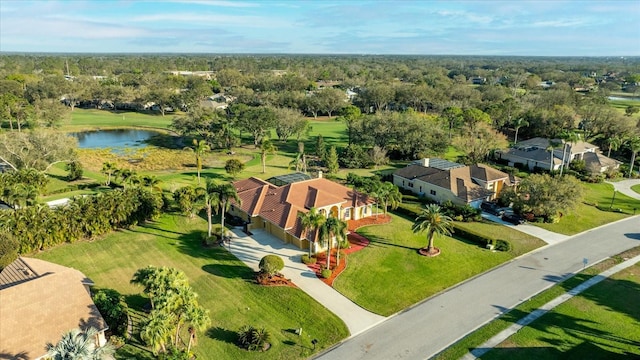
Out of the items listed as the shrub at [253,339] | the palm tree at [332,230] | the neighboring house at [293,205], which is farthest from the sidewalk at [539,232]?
the shrub at [253,339]

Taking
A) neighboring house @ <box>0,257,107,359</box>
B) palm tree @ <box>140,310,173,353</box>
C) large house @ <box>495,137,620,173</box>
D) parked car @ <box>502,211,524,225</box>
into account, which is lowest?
parked car @ <box>502,211,524,225</box>

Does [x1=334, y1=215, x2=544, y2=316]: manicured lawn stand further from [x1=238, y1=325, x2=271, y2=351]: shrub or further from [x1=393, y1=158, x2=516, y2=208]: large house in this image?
[x1=393, y1=158, x2=516, y2=208]: large house

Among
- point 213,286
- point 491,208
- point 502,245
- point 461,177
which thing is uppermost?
point 461,177

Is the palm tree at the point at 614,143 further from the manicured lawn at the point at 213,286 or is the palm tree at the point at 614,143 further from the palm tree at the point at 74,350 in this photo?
the palm tree at the point at 74,350

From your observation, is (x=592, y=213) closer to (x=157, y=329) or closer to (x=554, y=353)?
(x=554, y=353)

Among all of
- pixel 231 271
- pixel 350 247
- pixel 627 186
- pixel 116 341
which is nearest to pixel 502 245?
pixel 350 247

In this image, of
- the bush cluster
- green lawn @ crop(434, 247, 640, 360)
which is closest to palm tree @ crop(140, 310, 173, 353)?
green lawn @ crop(434, 247, 640, 360)
